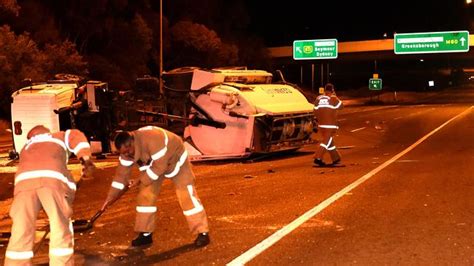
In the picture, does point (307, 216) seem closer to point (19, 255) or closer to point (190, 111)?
point (19, 255)

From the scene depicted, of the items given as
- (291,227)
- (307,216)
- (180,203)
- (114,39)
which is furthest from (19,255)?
(114,39)

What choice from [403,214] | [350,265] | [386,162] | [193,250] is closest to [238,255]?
[193,250]

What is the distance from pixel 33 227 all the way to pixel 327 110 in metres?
9.36

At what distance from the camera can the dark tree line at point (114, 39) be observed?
3219 centimetres

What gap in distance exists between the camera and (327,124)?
14.1 meters

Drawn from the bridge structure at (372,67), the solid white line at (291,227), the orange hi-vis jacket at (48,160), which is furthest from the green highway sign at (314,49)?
the orange hi-vis jacket at (48,160)

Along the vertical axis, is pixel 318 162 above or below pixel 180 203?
below

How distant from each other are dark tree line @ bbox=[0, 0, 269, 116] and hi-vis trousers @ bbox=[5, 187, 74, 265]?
26.0 meters

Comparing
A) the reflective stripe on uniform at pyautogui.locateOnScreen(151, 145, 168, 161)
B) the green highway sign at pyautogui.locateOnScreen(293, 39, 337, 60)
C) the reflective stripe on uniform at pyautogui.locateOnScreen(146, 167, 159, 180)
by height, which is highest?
the green highway sign at pyautogui.locateOnScreen(293, 39, 337, 60)

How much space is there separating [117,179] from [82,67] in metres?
30.5

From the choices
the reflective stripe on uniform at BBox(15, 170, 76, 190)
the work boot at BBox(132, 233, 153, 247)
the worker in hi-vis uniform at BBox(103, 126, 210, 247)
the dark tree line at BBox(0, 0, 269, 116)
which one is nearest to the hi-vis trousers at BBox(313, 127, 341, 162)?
the worker in hi-vis uniform at BBox(103, 126, 210, 247)

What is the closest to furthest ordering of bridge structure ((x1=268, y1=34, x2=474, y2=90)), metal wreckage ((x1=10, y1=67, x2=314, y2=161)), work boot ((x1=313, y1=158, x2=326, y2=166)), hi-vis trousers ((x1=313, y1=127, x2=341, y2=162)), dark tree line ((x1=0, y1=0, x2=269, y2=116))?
hi-vis trousers ((x1=313, y1=127, x2=341, y2=162)) → work boot ((x1=313, y1=158, x2=326, y2=166)) → metal wreckage ((x1=10, y1=67, x2=314, y2=161)) → dark tree line ((x1=0, y1=0, x2=269, y2=116)) → bridge structure ((x1=268, y1=34, x2=474, y2=90))

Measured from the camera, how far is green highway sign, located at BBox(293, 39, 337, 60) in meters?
55.5

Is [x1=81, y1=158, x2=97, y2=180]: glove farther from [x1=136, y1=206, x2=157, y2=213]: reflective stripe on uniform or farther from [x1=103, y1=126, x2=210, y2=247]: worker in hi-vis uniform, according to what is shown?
[x1=136, y1=206, x2=157, y2=213]: reflective stripe on uniform
